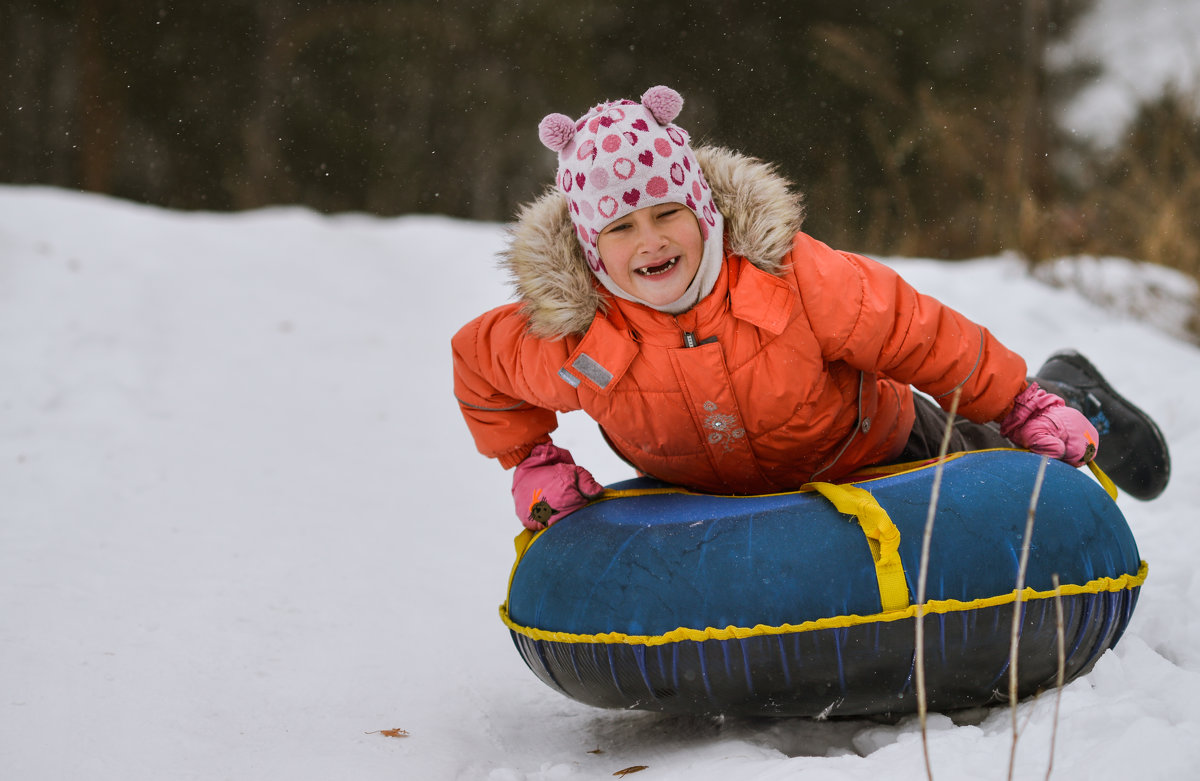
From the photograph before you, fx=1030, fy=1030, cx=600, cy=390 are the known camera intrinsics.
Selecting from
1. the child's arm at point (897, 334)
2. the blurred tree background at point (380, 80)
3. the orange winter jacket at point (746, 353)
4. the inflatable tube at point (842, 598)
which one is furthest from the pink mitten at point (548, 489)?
the blurred tree background at point (380, 80)

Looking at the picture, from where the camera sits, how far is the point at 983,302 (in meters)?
5.47

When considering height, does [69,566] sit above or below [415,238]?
below

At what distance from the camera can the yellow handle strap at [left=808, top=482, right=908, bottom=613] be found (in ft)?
5.78

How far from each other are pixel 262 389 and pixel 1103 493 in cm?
383

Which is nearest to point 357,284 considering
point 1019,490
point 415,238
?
point 415,238

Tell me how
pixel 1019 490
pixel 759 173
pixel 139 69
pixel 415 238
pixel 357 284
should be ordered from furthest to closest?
pixel 139 69 < pixel 415 238 < pixel 357 284 < pixel 759 173 < pixel 1019 490

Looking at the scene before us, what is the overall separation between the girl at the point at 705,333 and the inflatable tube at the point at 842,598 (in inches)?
11.1

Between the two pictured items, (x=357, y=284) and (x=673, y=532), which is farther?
(x=357, y=284)

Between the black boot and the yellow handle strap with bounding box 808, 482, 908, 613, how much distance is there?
4.02ft

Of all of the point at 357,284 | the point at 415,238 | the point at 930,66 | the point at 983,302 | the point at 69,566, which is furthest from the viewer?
the point at 930,66

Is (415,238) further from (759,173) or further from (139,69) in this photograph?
(139,69)

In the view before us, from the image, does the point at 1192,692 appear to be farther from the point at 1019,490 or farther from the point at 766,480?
the point at 766,480

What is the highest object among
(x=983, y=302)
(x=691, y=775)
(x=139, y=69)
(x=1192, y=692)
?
(x=139, y=69)

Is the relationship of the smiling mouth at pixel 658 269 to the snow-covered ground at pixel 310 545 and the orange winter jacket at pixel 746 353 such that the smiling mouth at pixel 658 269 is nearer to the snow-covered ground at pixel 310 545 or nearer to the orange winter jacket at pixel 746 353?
the orange winter jacket at pixel 746 353
